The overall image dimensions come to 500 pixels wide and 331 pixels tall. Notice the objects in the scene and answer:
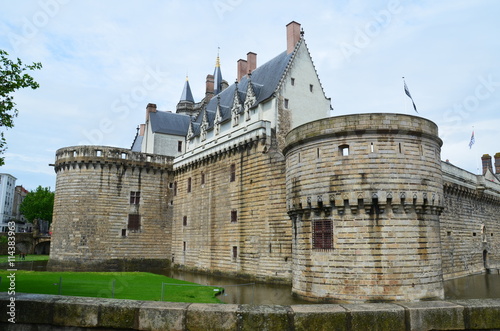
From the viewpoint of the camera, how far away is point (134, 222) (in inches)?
1558

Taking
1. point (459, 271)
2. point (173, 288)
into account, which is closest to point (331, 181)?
point (173, 288)

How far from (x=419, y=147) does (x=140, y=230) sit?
29835 mm

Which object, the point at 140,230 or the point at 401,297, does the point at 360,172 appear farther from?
the point at 140,230

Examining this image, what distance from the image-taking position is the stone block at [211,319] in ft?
16.8

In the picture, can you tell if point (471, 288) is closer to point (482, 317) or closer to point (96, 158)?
point (482, 317)

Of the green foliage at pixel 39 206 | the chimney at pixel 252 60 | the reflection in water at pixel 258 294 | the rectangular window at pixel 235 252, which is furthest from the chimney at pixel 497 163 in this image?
the green foliage at pixel 39 206

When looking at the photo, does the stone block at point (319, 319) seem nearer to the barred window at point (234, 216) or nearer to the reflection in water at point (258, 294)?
the reflection in water at point (258, 294)

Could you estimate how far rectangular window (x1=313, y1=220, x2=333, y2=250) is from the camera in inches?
719

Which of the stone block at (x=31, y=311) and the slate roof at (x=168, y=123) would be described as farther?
the slate roof at (x=168, y=123)

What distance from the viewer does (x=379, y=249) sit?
1712 cm

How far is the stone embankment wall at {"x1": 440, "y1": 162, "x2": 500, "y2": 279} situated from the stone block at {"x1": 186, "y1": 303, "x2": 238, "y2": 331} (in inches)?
1205

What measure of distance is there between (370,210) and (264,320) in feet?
44.3

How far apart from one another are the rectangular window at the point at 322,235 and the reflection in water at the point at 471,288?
862 centimetres

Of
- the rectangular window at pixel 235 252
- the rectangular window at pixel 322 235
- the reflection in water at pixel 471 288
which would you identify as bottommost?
the reflection in water at pixel 471 288
